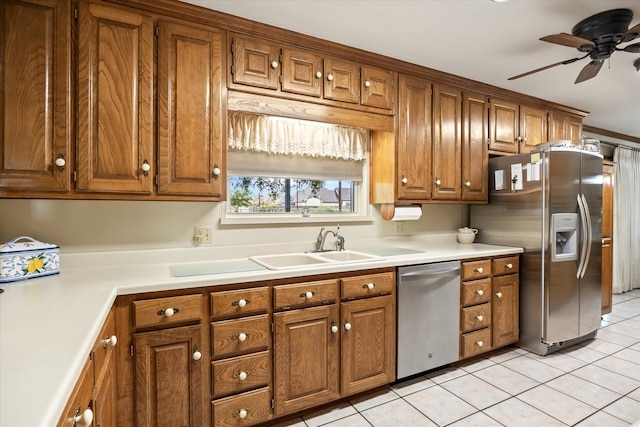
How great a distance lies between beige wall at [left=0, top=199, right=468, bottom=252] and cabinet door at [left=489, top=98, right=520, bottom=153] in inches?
78.6

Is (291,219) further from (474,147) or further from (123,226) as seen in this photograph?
(474,147)

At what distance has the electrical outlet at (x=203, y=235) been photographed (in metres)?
2.30

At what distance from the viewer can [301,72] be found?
7.56 feet

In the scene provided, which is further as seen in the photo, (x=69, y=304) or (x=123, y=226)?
(x=123, y=226)

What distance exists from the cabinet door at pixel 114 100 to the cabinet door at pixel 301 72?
795 mm

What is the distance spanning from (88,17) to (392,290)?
7.60ft

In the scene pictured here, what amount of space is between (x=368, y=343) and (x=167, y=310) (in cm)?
125

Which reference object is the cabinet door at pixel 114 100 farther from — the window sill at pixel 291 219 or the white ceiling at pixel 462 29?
the window sill at pixel 291 219

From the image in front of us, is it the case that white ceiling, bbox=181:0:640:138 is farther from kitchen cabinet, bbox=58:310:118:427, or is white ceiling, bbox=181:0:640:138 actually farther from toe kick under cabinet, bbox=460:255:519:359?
kitchen cabinet, bbox=58:310:118:427

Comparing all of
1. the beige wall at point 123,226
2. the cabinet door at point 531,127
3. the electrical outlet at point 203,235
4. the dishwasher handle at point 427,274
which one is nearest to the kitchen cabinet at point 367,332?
the dishwasher handle at point 427,274

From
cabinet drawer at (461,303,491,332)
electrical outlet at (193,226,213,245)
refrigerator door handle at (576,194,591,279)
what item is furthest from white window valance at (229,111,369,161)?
refrigerator door handle at (576,194,591,279)

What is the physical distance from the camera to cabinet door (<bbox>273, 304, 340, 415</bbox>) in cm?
193

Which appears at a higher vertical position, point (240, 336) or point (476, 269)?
point (476, 269)

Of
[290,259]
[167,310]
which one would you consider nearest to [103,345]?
[167,310]
